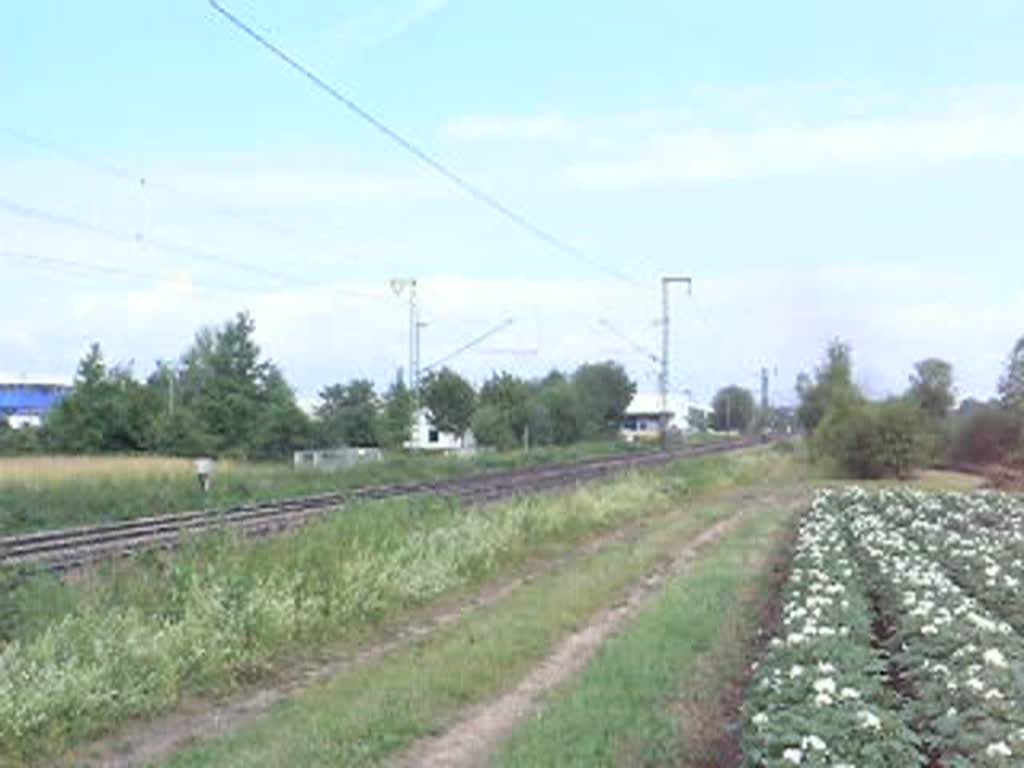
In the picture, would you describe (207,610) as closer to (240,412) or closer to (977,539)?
(977,539)

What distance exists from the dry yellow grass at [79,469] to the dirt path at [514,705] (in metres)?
30.1

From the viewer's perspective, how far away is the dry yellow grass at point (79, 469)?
49562mm

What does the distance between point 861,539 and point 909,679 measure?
1430 cm

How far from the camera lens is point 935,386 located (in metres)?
101

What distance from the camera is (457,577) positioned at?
78.0 feet

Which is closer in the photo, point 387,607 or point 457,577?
point 387,607

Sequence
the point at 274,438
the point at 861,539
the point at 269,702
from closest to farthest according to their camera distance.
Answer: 1. the point at 269,702
2. the point at 861,539
3. the point at 274,438

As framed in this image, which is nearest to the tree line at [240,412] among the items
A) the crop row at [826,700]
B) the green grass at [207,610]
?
the green grass at [207,610]

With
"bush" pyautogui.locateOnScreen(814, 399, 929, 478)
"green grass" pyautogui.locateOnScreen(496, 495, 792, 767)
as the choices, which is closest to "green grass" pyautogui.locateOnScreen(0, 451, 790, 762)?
"green grass" pyautogui.locateOnScreen(496, 495, 792, 767)

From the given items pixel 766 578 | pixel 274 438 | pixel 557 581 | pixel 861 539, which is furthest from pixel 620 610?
pixel 274 438

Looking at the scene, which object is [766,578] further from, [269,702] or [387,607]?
[269,702]

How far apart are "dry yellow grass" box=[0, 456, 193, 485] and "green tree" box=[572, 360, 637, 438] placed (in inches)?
3268

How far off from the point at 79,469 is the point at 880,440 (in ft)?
113

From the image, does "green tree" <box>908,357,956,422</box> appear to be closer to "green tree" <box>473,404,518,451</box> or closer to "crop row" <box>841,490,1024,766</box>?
"green tree" <box>473,404,518,451</box>
